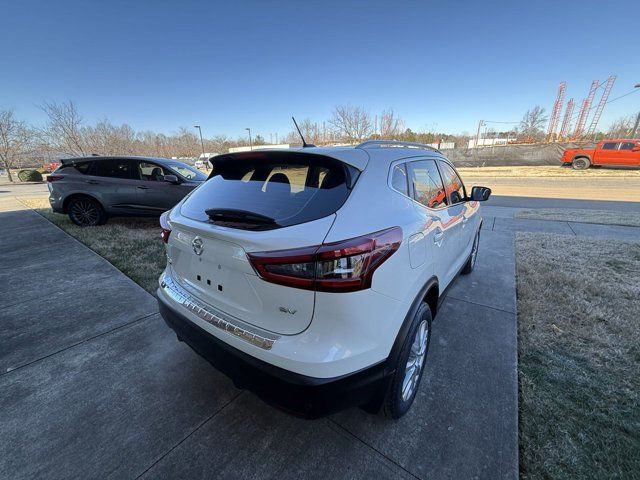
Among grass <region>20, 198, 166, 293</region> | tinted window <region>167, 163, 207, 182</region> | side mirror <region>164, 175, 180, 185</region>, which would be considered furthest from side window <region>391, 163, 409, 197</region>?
tinted window <region>167, 163, 207, 182</region>

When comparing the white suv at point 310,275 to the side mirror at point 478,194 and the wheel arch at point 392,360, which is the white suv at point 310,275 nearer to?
the wheel arch at point 392,360

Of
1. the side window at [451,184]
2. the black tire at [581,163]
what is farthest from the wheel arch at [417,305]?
the black tire at [581,163]

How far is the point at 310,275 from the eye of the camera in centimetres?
138

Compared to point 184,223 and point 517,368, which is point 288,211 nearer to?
point 184,223

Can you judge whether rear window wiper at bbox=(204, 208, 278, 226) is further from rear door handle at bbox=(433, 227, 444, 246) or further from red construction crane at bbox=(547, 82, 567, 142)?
red construction crane at bbox=(547, 82, 567, 142)

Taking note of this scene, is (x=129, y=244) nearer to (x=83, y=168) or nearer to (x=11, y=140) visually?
(x=83, y=168)

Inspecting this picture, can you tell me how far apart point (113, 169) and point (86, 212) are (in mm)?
1265

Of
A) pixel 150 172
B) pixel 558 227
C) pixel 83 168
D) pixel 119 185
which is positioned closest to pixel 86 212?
pixel 83 168

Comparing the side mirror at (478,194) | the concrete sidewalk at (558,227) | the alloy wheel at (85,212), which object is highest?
the side mirror at (478,194)

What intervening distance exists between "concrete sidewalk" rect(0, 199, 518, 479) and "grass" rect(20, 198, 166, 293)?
1.00 metres

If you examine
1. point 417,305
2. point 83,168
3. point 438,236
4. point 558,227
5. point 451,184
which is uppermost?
point 451,184

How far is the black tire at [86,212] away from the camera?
22.8ft

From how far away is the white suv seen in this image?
55.6 inches

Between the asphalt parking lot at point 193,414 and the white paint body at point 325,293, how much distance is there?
27.9 inches
